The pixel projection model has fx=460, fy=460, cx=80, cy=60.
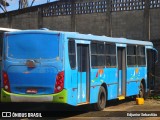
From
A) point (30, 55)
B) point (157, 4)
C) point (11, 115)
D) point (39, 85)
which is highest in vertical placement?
→ point (157, 4)

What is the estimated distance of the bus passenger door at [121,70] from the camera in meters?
18.4

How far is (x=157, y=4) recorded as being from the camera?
24688 mm

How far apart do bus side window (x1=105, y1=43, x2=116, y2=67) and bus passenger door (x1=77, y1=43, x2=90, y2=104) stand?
1.79 metres

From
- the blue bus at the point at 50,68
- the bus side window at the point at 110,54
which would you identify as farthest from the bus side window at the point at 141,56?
the blue bus at the point at 50,68

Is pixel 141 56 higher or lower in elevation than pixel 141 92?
higher

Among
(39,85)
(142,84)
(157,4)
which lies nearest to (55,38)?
(39,85)

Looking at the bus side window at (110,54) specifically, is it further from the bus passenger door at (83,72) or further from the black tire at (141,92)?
the black tire at (141,92)

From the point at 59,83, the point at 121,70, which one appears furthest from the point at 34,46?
the point at 121,70

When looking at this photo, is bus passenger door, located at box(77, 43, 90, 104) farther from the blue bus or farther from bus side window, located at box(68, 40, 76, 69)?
bus side window, located at box(68, 40, 76, 69)

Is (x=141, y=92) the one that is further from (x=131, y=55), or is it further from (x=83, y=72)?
(x=83, y=72)

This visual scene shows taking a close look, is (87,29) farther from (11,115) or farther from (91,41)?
(11,115)

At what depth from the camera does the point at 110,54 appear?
17.4 meters

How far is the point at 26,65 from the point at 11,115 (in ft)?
5.81

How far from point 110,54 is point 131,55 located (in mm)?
2510
